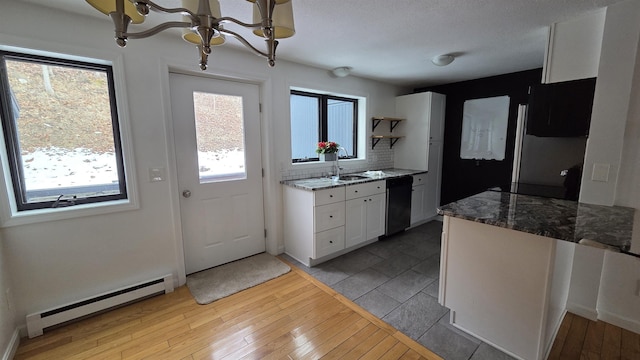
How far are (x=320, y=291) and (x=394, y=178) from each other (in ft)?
5.94

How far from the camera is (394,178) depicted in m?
3.49

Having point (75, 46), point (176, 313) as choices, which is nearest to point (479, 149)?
point (176, 313)

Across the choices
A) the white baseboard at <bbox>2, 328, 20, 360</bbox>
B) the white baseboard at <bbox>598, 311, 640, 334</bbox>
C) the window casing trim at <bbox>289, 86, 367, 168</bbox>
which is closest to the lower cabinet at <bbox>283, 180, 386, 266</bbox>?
the window casing trim at <bbox>289, 86, 367, 168</bbox>

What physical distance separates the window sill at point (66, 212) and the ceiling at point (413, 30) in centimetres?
139

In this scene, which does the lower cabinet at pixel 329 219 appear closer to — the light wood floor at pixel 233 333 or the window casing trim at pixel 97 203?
the light wood floor at pixel 233 333

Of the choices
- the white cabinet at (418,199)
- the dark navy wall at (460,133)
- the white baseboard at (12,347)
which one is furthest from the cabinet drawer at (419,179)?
the white baseboard at (12,347)

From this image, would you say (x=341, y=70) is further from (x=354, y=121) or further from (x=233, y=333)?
(x=233, y=333)

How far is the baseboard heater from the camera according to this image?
1.85 metres

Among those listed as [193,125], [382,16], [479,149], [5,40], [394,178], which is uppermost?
[382,16]

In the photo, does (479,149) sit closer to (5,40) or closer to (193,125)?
(193,125)

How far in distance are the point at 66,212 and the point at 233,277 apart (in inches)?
55.9

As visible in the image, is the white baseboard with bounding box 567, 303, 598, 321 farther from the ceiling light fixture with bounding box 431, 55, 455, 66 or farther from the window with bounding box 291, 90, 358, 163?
the window with bounding box 291, 90, 358, 163

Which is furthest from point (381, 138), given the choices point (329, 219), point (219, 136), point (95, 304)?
point (95, 304)

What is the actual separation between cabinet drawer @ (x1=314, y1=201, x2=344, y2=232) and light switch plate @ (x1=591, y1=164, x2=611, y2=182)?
2061 millimetres
